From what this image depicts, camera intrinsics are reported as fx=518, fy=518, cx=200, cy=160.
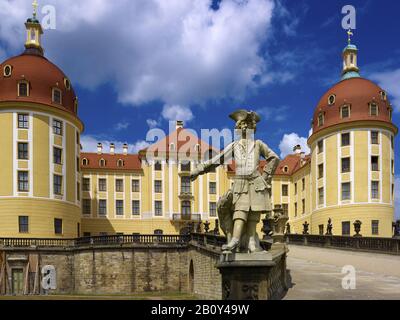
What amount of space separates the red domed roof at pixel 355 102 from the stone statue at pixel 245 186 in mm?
40918

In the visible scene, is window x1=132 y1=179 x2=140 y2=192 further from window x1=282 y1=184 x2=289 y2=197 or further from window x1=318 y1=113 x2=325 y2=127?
window x1=318 y1=113 x2=325 y2=127

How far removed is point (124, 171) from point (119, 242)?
23621 mm

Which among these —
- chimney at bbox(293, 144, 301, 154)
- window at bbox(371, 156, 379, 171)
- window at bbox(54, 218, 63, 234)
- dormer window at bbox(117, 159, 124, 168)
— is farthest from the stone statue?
chimney at bbox(293, 144, 301, 154)

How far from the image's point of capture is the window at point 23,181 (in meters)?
43.4

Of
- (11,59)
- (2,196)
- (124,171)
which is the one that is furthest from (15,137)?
(124,171)

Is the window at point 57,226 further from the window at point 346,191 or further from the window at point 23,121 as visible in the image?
the window at point 346,191

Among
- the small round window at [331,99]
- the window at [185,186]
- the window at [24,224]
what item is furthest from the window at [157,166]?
the small round window at [331,99]

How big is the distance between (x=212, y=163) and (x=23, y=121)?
38.9 m

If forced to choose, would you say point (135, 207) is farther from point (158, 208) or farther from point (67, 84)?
point (67, 84)

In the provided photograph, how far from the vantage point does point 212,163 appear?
905cm

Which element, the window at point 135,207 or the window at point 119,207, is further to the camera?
the window at point 135,207

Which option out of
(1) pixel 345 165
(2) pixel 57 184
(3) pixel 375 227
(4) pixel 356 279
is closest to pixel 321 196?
(1) pixel 345 165

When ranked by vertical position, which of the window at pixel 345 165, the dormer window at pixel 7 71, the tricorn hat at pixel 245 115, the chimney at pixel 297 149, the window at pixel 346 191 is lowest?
the window at pixel 346 191
